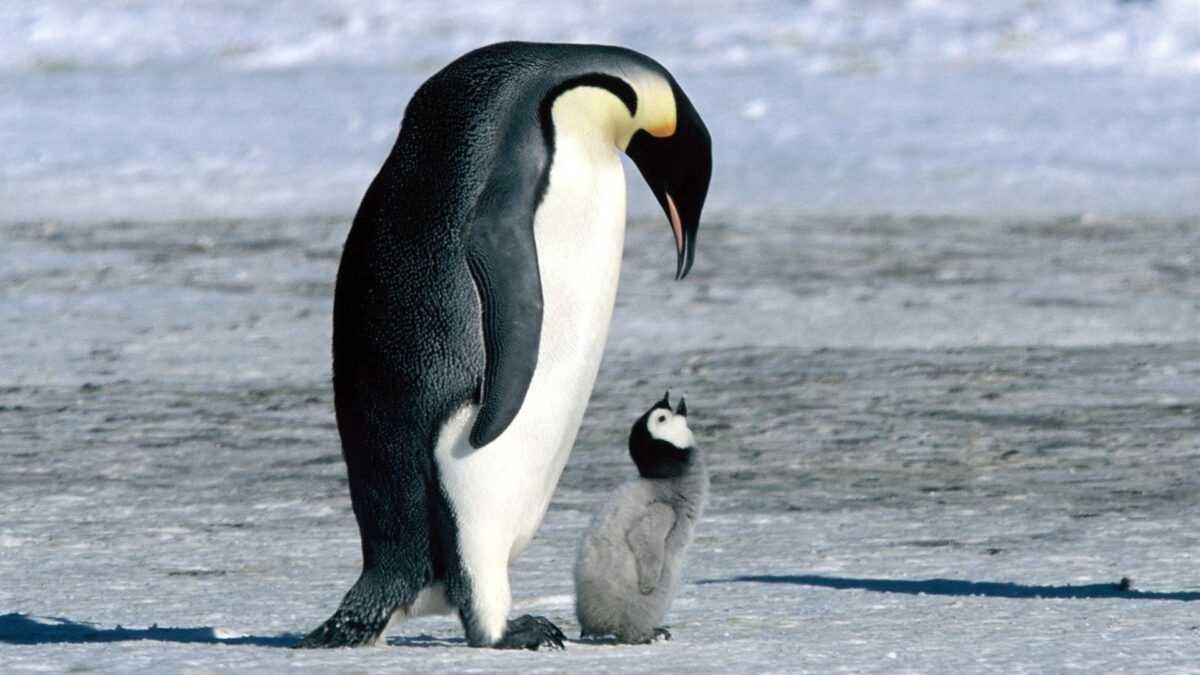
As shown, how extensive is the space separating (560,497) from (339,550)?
84 cm

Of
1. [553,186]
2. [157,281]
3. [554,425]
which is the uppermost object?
[553,186]

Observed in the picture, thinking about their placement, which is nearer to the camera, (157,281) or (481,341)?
(481,341)

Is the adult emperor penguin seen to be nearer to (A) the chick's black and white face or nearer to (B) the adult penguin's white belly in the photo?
(B) the adult penguin's white belly

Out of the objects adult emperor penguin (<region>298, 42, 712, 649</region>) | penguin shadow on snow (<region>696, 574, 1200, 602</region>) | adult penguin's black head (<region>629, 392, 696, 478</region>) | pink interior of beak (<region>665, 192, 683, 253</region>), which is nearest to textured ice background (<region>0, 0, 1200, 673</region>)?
penguin shadow on snow (<region>696, 574, 1200, 602</region>)

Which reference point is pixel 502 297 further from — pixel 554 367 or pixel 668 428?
pixel 668 428

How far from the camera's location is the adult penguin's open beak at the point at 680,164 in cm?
391

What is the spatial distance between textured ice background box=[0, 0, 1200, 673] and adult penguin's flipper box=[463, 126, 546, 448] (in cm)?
39

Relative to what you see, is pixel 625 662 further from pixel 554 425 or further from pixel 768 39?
pixel 768 39

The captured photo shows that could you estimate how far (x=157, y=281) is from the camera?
9.95 m

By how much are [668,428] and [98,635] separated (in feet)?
3.25

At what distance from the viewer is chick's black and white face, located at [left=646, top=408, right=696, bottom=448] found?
3.69 m

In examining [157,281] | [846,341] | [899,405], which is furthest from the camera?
[157,281]

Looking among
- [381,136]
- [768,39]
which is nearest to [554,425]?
[381,136]

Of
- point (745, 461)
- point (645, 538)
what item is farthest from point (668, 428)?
point (745, 461)
